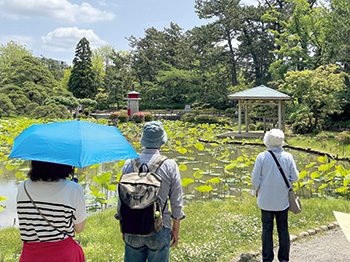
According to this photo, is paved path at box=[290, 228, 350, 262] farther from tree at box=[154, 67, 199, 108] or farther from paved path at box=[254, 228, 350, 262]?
tree at box=[154, 67, 199, 108]

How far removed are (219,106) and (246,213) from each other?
2082 centimetres

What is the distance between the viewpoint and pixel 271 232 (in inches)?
101

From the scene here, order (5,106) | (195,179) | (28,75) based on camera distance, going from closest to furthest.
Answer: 1. (195,179)
2. (5,106)
3. (28,75)

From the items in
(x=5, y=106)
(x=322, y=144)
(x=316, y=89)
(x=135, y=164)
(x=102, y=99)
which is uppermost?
(x=102, y=99)

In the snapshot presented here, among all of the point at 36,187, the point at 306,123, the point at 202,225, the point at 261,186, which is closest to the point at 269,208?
the point at 261,186

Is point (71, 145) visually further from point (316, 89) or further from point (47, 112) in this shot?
point (47, 112)

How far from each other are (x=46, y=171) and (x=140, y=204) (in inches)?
19.6

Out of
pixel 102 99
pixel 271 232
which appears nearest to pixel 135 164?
pixel 271 232

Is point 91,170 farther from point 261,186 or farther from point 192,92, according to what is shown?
point 192,92

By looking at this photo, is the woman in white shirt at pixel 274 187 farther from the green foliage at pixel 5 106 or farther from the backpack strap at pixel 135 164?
the green foliage at pixel 5 106

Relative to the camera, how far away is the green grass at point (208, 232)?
2900 mm

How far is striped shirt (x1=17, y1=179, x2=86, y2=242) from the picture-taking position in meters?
1.45

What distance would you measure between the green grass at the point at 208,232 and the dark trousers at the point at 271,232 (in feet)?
1.42

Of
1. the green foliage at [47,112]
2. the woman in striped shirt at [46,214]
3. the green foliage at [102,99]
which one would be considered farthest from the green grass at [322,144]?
the green foliage at [102,99]
